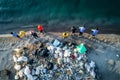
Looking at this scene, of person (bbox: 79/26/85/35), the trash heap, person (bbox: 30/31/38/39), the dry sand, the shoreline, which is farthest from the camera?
the shoreline

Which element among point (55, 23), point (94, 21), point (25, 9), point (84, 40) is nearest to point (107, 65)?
point (84, 40)

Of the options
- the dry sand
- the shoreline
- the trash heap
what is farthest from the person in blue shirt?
the trash heap

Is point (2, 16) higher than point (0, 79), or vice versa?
point (2, 16)

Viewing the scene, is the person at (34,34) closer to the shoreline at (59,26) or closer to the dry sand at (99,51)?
the dry sand at (99,51)

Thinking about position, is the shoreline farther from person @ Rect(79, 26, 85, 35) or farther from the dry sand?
person @ Rect(79, 26, 85, 35)

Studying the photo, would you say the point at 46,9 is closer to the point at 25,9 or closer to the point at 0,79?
the point at 25,9

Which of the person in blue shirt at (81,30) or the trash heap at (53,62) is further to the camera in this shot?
the person in blue shirt at (81,30)

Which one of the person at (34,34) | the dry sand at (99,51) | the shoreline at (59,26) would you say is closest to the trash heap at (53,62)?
the dry sand at (99,51)
